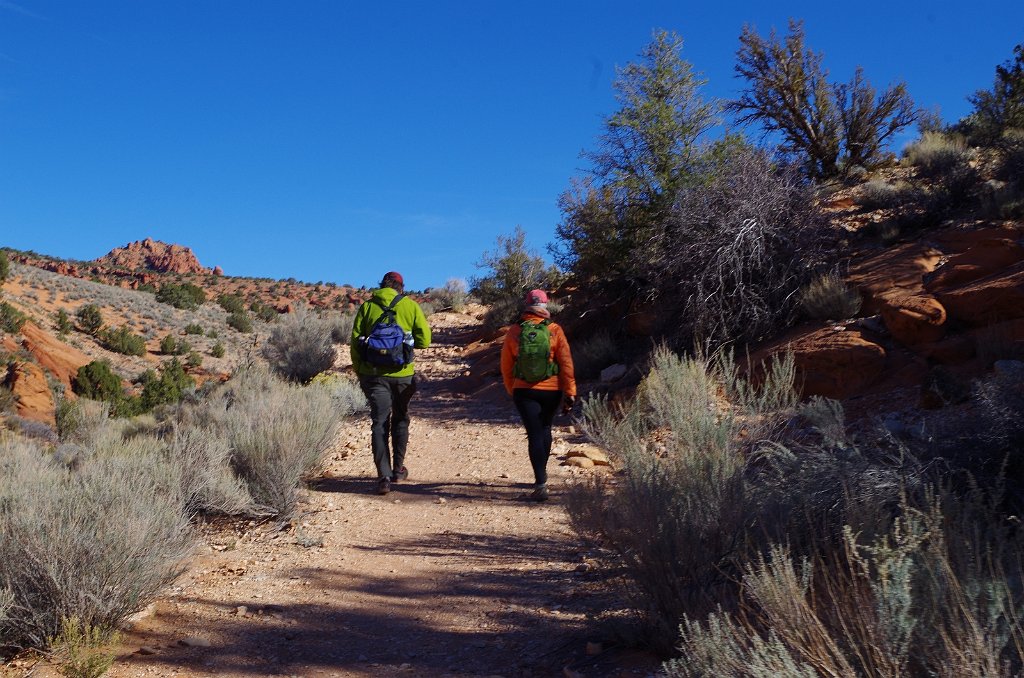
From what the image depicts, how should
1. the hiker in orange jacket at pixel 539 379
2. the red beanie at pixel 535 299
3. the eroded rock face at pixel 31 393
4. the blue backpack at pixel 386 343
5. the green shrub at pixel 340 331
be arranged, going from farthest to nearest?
the green shrub at pixel 340 331 → the eroded rock face at pixel 31 393 → the blue backpack at pixel 386 343 → the red beanie at pixel 535 299 → the hiker in orange jacket at pixel 539 379

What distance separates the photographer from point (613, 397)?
35.8 feet

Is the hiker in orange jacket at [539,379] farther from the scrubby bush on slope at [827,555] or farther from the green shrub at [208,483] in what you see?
the green shrub at [208,483]

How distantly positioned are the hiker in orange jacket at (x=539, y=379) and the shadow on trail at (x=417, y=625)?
1338mm

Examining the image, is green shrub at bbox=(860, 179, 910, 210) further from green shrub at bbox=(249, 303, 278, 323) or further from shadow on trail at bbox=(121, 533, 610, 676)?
green shrub at bbox=(249, 303, 278, 323)

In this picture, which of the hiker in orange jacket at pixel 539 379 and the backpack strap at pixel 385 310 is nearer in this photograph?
the hiker in orange jacket at pixel 539 379

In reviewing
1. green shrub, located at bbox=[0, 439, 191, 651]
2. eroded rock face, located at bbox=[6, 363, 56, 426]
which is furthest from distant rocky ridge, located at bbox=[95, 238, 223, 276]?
green shrub, located at bbox=[0, 439, 191, 651]

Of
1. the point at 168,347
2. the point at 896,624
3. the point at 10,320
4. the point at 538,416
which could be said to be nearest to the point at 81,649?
the point at 896,624

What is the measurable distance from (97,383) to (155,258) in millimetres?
67202

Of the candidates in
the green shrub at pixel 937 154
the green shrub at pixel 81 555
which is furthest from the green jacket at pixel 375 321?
the green shrub at pixel 937 154

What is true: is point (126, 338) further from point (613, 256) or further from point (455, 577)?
point (455, 577)

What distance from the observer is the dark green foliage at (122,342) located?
98.4 feet

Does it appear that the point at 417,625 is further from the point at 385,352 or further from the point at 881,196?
the point at 881,196

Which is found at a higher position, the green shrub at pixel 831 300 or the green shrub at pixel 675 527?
the green shrub at pixel 831 300

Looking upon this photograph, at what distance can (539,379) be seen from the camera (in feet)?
22.3
